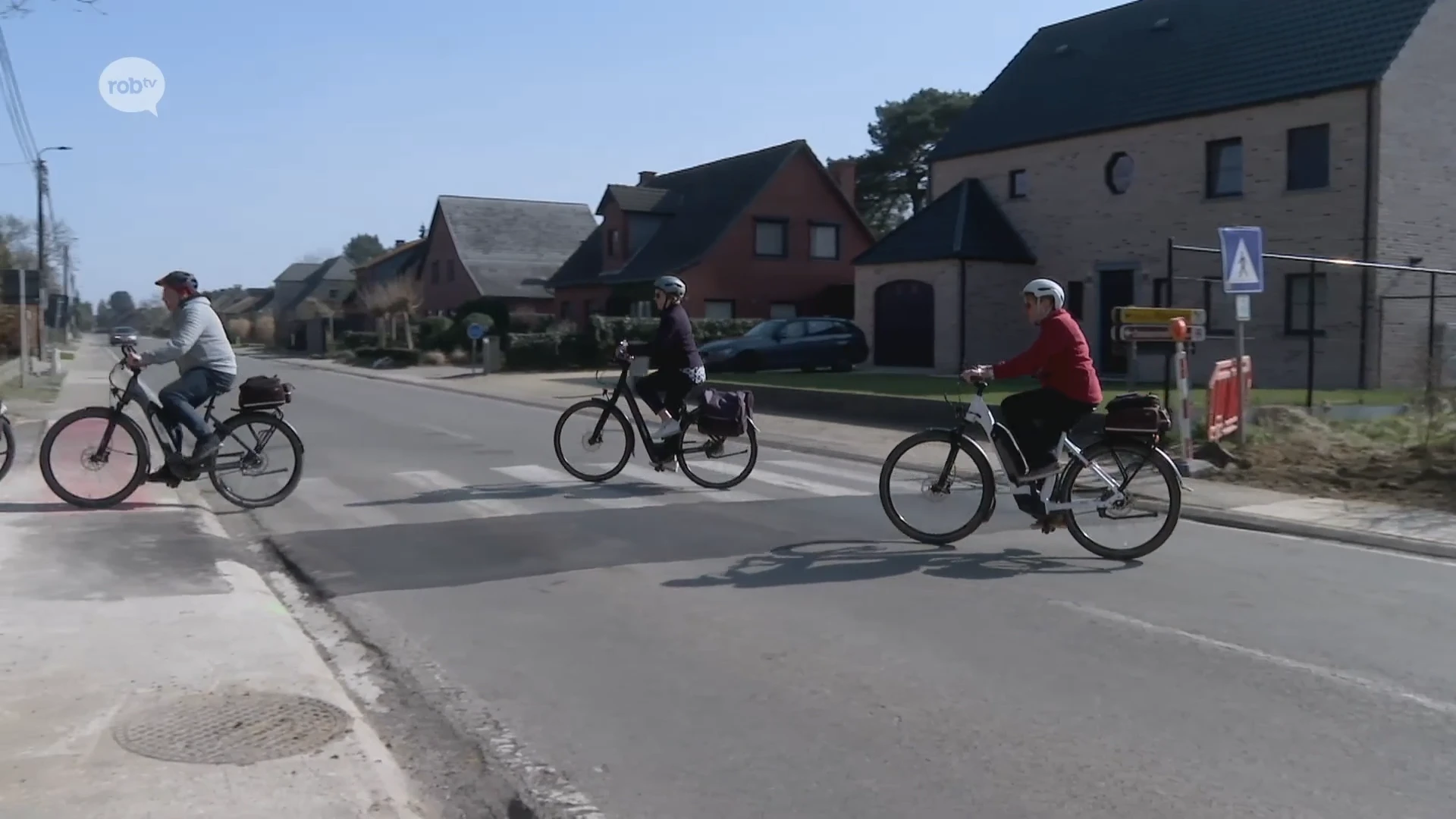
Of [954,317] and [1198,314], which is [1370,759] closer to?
[1198,314]

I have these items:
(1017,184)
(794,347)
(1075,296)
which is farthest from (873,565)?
(1017,184)

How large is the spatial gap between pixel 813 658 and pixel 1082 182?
25.2 m

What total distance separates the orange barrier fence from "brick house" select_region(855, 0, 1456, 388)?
133 inches

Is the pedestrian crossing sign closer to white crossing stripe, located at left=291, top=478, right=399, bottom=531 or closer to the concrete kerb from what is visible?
the concrete kerb

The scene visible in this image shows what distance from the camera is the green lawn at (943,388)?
18.9 metres

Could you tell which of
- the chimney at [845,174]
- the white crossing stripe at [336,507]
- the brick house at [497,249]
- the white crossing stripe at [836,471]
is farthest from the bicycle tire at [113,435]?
the brick house at [497,249]

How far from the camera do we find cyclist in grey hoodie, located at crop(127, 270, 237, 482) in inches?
389

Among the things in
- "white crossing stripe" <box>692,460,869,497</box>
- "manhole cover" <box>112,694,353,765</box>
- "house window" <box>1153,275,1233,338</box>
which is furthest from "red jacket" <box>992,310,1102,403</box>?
"house window" <box>1153,275,1233,338</box>

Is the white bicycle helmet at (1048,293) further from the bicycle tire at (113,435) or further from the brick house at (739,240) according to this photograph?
the brick house at (739,240)

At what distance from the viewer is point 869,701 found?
5637mm

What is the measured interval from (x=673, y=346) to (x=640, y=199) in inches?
1498

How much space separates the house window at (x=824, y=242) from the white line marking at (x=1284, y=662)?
133ft

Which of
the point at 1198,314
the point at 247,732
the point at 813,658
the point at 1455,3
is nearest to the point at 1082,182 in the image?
the point at 1455,3

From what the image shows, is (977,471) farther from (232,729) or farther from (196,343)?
(196,343)
